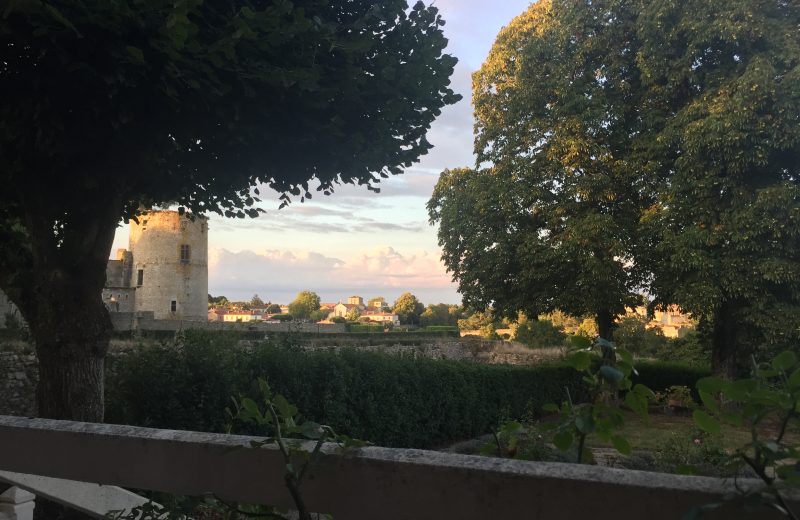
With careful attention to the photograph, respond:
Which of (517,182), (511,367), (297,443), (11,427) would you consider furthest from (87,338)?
(517,182)

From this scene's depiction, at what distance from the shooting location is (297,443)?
1384 millimetres

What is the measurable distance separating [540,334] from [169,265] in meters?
23.4

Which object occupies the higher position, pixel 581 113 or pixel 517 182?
pixel 581 113

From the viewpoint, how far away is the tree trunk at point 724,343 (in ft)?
59.5

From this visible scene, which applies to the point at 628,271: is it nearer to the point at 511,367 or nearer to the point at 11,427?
the point at 511,367

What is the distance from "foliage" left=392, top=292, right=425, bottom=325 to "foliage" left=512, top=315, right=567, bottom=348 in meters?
40.1

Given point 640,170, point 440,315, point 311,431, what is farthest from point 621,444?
point 440,315

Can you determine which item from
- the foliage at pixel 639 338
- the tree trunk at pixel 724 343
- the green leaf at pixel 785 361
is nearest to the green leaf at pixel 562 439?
the green leaf at pixel 785 361

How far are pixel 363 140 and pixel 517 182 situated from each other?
1431cm

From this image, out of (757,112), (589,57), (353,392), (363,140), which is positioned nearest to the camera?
(363,140)

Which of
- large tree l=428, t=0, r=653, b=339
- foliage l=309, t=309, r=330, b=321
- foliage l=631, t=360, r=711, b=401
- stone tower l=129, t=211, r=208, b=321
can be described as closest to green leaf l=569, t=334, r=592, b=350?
large tree l=428, t=0, r=653, b=339

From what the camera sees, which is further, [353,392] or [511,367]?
[511,367]

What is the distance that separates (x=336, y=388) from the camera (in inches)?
411

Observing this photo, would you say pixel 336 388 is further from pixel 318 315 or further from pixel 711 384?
pixel 318 315
